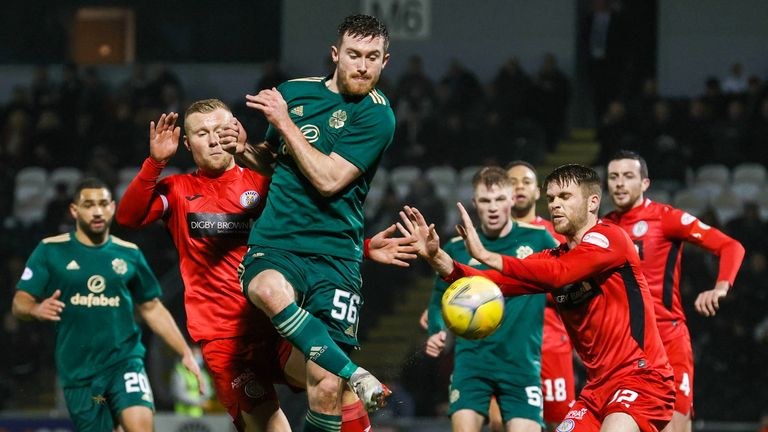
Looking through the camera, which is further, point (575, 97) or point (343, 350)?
point (575, 97)

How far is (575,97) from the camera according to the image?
18.0 meters

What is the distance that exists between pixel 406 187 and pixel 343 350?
426 inches

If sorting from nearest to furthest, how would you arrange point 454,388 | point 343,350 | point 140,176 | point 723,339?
point 343,350
point 140,176
point 454,388
point 723,339

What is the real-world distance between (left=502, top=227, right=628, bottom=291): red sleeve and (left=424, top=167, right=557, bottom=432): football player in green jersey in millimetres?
1705

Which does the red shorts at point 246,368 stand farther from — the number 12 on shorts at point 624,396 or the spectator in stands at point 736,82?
the spectator in stands at point 736,82

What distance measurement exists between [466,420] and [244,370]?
1939 mm

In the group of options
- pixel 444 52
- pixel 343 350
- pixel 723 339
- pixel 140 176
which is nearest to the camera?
pixel 343 350

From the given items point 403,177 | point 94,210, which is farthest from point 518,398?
point 403,177

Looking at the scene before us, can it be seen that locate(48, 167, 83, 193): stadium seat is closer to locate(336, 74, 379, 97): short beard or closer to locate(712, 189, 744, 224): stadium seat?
locate(712, 189, 744, 224): stadium seat

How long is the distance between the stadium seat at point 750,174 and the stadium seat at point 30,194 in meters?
9.87

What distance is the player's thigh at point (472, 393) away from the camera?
24.5 ft

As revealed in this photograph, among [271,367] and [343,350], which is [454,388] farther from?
[343,350]

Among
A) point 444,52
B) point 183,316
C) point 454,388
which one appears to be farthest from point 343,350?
point 444,52

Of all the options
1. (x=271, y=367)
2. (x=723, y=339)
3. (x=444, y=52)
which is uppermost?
(x=444, y=52)
